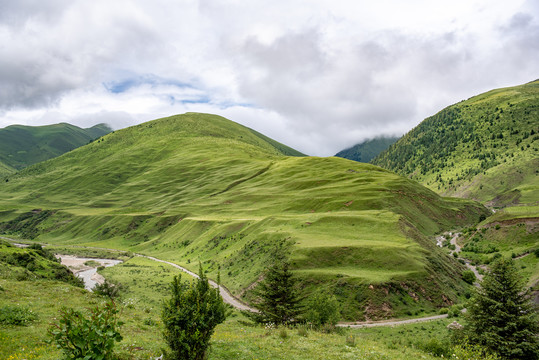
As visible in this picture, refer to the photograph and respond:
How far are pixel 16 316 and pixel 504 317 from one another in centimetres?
3821

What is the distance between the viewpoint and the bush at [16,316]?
64.8ft

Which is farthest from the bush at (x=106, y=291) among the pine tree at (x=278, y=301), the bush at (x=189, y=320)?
the bush at (x=189, y=320)

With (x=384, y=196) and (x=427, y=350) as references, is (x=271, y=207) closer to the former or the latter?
(x=384, y=196)

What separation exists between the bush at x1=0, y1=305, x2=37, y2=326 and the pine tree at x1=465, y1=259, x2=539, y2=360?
35781mm

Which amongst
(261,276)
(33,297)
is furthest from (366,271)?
(33,297)

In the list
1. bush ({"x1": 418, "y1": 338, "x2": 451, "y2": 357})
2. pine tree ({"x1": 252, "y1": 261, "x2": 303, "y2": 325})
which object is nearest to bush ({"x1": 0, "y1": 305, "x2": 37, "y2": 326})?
pine tree ({"x1": 252, "y1": 261, "x2": 303, "y2": 325})

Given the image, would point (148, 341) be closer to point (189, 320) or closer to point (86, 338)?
point (189, 320)

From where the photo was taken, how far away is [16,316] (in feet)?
66.8

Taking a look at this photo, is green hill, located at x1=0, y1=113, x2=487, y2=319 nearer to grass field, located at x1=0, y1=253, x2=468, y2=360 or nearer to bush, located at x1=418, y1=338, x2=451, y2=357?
grass field, located at x1=0, y1=253, x2=468, y2=360

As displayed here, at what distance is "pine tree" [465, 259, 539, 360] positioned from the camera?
1099 inches

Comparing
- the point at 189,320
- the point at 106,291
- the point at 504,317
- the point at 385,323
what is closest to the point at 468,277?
the point at 385,323

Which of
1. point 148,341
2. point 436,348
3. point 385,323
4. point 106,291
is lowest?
point 385,323

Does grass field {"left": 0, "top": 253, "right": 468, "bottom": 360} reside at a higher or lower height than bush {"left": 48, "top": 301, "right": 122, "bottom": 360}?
lower

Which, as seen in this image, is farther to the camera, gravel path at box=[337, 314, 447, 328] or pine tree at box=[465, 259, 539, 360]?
gravel path at box=[337, 314, 447, 328]
